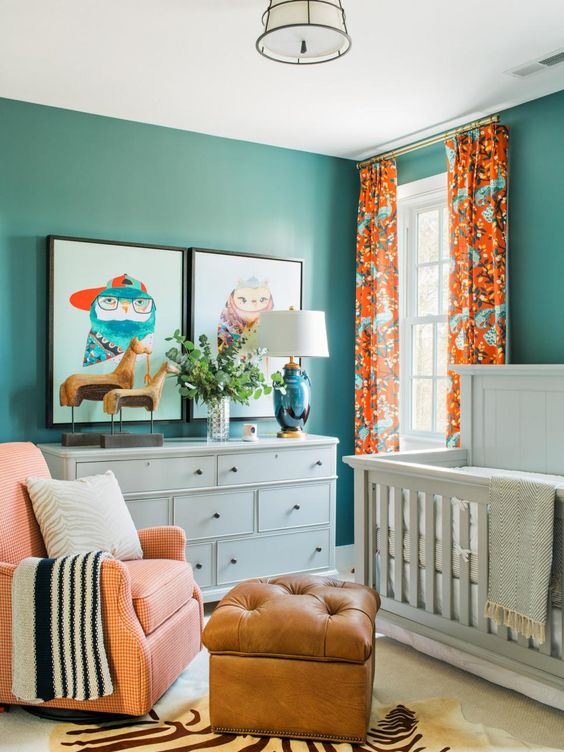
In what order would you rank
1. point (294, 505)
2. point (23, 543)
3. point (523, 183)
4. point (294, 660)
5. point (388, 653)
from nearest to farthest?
point (294, 660) < point (23, 543) < point (388, 653) < point (523, 183) < point (294, 505)

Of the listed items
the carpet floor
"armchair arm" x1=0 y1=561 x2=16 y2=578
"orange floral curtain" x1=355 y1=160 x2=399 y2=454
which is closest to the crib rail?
the carpet floor

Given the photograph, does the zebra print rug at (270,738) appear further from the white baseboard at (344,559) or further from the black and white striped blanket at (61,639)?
the white baseboard at (344,559)

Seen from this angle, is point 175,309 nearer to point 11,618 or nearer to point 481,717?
point 11,618

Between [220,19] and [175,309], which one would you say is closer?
[220,19]

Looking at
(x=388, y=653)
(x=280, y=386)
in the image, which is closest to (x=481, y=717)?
(x=388, y=653)

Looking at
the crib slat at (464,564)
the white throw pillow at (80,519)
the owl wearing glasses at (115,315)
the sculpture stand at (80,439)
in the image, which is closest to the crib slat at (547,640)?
the crib slat at (464,564)

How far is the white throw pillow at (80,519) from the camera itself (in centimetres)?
274

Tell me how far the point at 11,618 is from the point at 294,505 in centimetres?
176

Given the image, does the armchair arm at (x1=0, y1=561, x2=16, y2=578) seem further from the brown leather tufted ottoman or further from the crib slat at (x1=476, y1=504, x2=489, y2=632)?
the crib slat at (x1=476, y1=504, x2=489, y2=632)

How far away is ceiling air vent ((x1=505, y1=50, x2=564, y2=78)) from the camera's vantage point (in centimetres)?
309

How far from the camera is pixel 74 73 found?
330 centimetres

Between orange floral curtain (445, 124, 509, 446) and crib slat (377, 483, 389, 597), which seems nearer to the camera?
crib slat (377, 483, 389, 597)

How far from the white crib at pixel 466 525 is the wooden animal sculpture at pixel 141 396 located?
1045 mm

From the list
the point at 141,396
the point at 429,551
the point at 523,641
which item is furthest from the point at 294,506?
the point at 523,641
